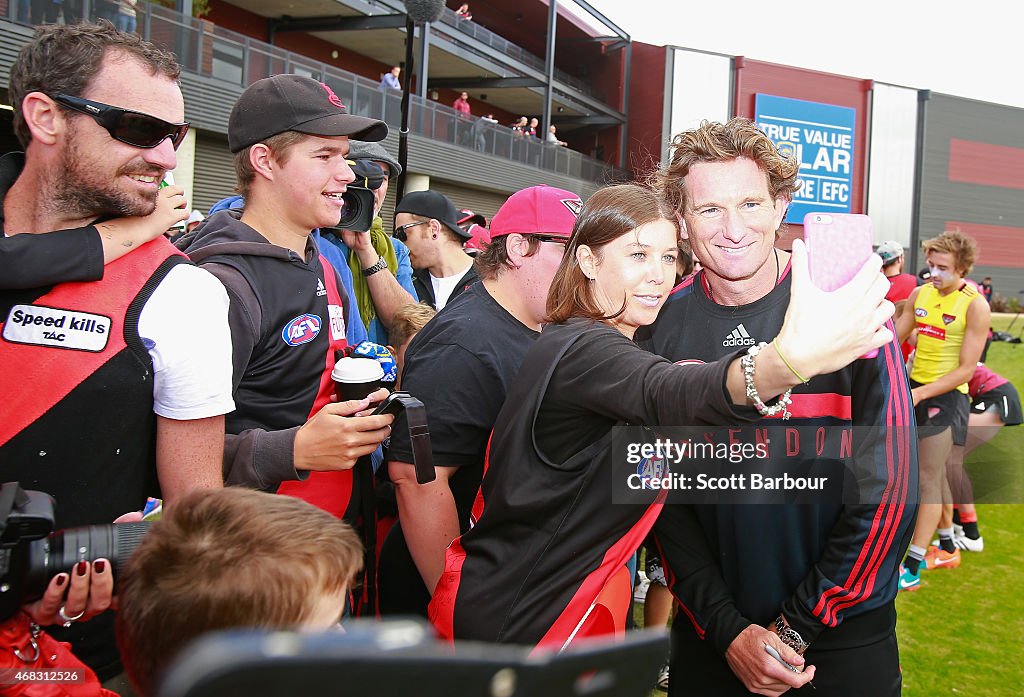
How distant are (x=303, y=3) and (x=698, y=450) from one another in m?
24.7

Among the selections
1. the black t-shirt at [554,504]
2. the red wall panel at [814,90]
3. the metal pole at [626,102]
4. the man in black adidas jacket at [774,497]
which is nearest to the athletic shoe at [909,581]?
the man in black adidas jacket at [774,497]

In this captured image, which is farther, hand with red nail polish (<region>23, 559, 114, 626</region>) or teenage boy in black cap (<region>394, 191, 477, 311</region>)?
teenage boy in black cap (<region>394, 191, 477, 311</region>)

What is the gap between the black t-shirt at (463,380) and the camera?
2.29m

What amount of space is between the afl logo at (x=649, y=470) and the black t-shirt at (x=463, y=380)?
60 cm

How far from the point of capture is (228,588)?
1007mm

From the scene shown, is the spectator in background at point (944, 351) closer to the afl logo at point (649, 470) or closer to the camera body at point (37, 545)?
the afl logo at point (649, 470)

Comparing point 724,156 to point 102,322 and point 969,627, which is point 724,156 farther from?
point 969,627

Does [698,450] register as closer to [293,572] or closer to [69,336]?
[293,572]

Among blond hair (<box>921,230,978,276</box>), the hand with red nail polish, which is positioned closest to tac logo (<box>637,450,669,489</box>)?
the hand with red nail polish

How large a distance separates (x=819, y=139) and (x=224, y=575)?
39609 millimetres

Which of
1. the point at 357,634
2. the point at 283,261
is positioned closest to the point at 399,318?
the point at 283,261

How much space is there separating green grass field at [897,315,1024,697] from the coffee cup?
355 cm

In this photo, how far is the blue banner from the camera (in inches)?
1391

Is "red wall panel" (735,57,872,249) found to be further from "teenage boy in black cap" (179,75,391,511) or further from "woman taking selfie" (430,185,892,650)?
"woman taking selfie" (430,185,892,650)
